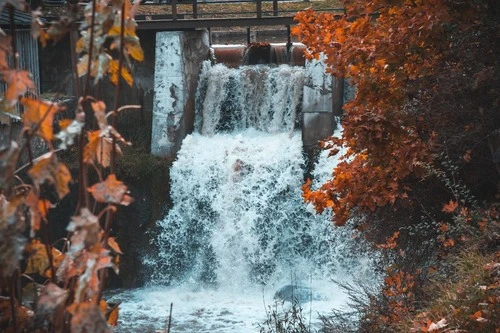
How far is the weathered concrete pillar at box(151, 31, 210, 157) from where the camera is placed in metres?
14.7

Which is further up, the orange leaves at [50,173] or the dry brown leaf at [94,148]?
the dry brown leaf at [94,148]

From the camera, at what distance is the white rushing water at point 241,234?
40.4ft

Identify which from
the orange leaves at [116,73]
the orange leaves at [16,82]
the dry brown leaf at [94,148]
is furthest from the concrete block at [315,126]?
the orange leaves at [16,82]

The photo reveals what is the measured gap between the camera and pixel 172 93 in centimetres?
1495

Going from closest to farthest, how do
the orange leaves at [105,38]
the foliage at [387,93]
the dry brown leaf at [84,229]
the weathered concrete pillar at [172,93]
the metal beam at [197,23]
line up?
the dry brown leaf at [84,229]
the orange leaves at [105,38]
the foliage at [387,93]
the weathered concrete pillar at [172,93]
the metal beam at [197,23]

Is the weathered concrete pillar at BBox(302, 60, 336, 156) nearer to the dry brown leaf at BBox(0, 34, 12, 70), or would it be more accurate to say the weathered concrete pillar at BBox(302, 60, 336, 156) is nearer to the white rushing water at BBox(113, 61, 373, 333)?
the white rushing water at BBox(113, 61, 373, 333)

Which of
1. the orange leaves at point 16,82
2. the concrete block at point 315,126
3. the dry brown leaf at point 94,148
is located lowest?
the concrete block at point 315,126

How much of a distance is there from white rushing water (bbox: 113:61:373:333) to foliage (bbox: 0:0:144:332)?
31.3 ft

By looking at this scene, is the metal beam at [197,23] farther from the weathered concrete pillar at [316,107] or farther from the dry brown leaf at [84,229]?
the dry brown leaf at [84,229]

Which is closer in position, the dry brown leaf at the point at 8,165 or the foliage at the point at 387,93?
the dry brown leaf at the point at 8,165

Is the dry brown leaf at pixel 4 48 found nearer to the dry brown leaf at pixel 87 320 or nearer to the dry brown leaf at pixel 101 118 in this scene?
the dry brown leaf at pixel 101 118

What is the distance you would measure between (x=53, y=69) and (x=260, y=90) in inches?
154

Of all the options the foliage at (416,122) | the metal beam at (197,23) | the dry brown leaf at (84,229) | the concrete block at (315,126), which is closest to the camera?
the dry brown leaf at (84,229)

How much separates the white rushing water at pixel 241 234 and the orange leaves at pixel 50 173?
384 inches
